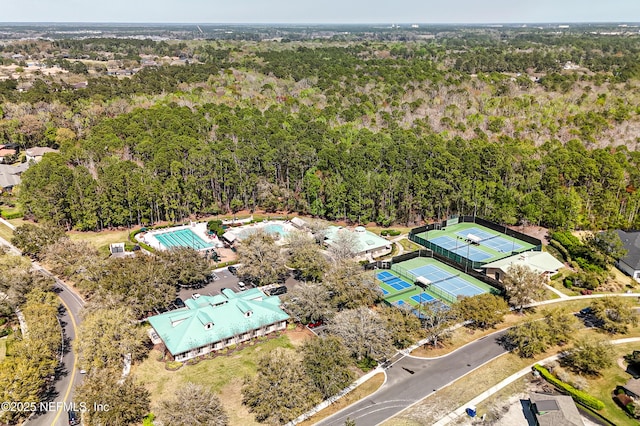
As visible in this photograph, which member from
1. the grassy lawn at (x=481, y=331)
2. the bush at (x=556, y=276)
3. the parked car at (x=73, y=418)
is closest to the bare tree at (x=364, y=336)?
the grassy lawn at (x=481, y=331)

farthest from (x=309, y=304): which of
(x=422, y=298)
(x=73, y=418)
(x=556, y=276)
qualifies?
(x=556, y=276)

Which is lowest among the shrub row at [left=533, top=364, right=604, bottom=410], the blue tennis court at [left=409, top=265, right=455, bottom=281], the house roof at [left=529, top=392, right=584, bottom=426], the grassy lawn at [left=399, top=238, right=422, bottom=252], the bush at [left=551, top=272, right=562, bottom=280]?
the grassy lawn at [left=399, top=238, right=422, bottom=252]

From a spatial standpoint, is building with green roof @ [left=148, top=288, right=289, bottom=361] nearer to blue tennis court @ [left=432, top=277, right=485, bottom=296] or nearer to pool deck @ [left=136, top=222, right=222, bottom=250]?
pool deck @ [left=136, top=222, right=222, bottom=250]

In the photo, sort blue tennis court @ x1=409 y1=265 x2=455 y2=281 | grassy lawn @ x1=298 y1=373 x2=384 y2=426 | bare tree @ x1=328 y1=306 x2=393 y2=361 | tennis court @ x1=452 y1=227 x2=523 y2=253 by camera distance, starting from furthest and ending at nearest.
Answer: tennis court @ x1=452 y1=227 x2=523 y2=253
blue tennis court @ x1=409 y1=265 x2=455 y2=281
bare tree @ x1=328 y1=306 x2=393 y2=361
grassy lawn @ x1=298 y1=373 x2=384 y2=426

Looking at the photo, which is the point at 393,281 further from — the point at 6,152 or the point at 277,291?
the point at 6,152

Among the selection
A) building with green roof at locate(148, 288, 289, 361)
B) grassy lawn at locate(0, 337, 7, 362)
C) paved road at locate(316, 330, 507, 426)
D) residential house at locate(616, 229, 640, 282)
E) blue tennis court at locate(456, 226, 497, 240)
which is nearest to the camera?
paved road at locate(316, 330, 507, 426)

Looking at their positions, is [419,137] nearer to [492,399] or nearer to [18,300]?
[492,399]

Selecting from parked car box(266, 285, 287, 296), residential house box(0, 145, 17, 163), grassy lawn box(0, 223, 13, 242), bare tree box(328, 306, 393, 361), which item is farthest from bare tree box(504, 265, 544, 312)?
residential house box(0, 145, 17, 163)
